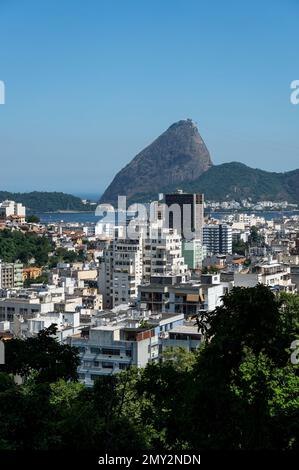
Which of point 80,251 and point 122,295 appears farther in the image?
point 80,251

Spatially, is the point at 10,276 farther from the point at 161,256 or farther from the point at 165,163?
the point at 165,163

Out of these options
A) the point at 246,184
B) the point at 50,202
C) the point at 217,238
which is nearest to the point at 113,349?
the point at 217,238

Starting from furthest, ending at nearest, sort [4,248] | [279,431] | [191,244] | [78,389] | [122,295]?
[4,248]
[191,244]
[122,295]
[78,389]
[279,431]

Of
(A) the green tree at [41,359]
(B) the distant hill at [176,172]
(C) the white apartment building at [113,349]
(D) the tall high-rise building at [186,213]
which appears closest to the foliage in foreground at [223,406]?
(A) the green tree at [41,359]

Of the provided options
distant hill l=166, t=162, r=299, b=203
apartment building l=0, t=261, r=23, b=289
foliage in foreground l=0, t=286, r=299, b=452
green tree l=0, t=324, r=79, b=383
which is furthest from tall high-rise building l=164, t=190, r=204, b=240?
foliage in foreground l=0, t=286, r=299, b=452

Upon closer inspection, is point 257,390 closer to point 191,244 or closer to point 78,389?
point 78,389

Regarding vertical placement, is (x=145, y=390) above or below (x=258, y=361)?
below

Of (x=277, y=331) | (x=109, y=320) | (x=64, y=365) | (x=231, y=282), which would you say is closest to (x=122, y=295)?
(x=231, y=282)
